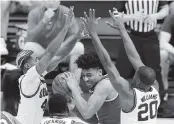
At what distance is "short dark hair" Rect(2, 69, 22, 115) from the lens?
9.66 m

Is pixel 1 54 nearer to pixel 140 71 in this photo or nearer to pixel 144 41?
pixel 144 41

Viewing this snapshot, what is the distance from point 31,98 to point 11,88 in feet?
7.04

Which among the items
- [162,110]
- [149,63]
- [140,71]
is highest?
[140,71]

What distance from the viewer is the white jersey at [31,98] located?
24.7 feet

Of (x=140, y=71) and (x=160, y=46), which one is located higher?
(x=140, y=71)

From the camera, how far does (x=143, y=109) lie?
6.87 m

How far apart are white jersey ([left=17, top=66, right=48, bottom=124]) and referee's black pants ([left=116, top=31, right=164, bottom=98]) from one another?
6.51ft

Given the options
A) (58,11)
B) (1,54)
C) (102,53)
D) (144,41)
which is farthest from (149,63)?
(102,53)

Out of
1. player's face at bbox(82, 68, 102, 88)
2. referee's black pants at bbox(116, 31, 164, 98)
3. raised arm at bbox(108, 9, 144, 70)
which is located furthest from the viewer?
referee's black pants at bbox(116, 31, 164, 98)

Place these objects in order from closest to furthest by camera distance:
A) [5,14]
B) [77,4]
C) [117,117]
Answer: [117,117], [5,14], [77,4]

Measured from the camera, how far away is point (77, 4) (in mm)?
11227

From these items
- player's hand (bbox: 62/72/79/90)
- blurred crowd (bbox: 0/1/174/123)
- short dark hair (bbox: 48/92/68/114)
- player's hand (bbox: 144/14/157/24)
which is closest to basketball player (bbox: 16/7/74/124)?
player's hand (bbox: 62/72/79/90)

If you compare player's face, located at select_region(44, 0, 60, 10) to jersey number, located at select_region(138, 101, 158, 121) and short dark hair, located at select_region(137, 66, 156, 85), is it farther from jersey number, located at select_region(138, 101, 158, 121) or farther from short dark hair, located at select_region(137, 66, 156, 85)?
jersey number, located at select_region(138, 101, 158, 121)

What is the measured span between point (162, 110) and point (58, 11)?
73.9 inches
